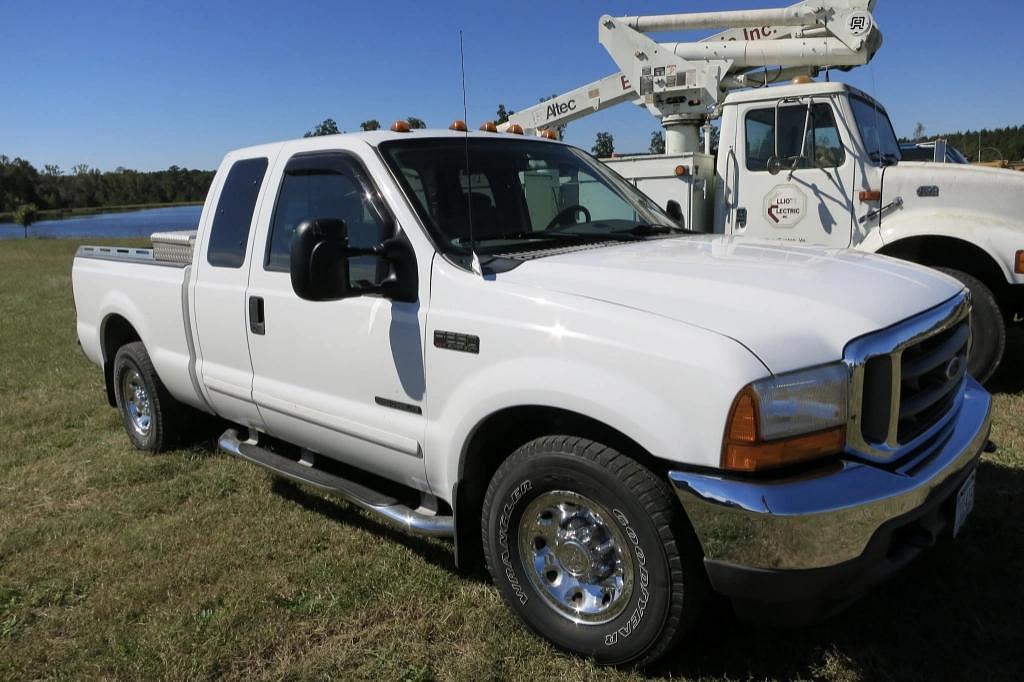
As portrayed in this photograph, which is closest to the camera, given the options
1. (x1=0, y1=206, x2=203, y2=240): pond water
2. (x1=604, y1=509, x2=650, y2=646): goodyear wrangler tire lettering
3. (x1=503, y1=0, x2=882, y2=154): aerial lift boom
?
(x1=604, y1=509, x2=650, y2=646): goodyear wrangler tire lettering

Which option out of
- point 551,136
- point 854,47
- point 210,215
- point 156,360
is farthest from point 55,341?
point 854,47

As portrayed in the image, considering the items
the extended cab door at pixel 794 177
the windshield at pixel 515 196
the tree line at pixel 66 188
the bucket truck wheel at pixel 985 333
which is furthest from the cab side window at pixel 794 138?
the tree line at pixel 66 188

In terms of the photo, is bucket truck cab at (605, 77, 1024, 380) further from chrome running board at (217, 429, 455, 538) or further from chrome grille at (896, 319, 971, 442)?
chrome running board at (217, 429, 455, 538)

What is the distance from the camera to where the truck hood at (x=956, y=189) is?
570 centimetres

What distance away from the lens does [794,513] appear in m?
2.07

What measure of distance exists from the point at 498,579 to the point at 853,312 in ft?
5.08

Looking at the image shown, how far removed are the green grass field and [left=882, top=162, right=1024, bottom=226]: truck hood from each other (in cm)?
189

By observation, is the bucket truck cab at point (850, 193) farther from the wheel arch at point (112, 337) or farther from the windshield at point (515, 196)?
the wheel arch at point (112, 337)

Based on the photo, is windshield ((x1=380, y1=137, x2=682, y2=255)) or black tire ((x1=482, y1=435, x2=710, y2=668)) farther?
windshield ((x1=380, y1=137, x2=682, y2=255))

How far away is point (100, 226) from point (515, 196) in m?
67.5

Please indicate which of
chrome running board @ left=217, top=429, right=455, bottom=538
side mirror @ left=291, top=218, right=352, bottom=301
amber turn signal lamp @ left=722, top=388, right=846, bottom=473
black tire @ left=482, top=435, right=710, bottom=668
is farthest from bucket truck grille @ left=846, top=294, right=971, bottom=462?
side mirror @ left=291, top=218, right=352, bottom=301

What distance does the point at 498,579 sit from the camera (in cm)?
282

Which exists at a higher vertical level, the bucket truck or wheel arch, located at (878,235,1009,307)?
the bucket truck

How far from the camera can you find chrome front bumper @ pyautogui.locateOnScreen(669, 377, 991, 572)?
209 centimetres
